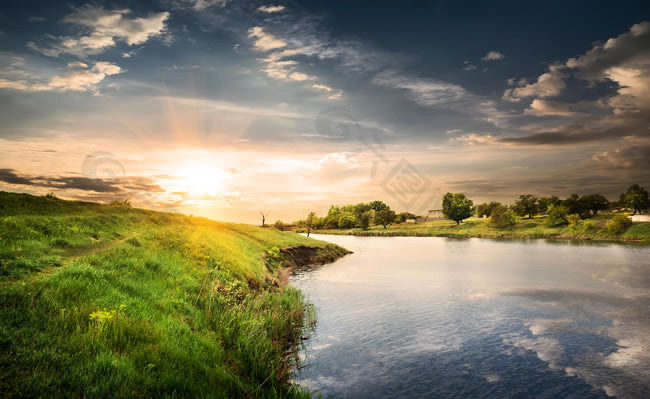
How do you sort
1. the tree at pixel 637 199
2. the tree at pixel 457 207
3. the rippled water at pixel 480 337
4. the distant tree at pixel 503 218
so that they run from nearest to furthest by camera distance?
1. the rippled water at pixel 480 337
2. the tree at pixel 637 199
3. the distant tree at pixel 503 218
4. the tree at pixel 457 207

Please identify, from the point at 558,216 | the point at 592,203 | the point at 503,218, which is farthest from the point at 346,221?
the point at 592,203

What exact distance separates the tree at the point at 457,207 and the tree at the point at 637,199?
183ft

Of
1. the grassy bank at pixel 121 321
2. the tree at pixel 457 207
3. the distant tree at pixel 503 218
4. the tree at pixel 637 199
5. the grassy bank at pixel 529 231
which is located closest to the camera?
the grassy bank at pixel 121 321

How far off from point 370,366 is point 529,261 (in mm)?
51502

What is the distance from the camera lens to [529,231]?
12125 centimetres

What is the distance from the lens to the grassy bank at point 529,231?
94419mm

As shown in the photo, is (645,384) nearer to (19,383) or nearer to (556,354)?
(556,354)

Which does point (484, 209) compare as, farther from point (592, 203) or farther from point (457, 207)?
point (592, 203)

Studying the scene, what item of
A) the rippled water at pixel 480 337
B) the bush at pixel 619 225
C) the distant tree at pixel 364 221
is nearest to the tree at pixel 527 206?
the bush at pixel 619 225

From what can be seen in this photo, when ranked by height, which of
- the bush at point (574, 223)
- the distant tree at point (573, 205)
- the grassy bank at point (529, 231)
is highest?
the distant tree at point (573, 205)

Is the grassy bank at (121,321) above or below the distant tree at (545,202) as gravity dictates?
below

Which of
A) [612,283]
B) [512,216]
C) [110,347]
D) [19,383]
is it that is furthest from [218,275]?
[512,216]

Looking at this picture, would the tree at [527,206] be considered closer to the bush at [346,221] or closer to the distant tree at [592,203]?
the distant tree at [592,203]

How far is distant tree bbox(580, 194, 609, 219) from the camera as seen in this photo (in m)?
122
